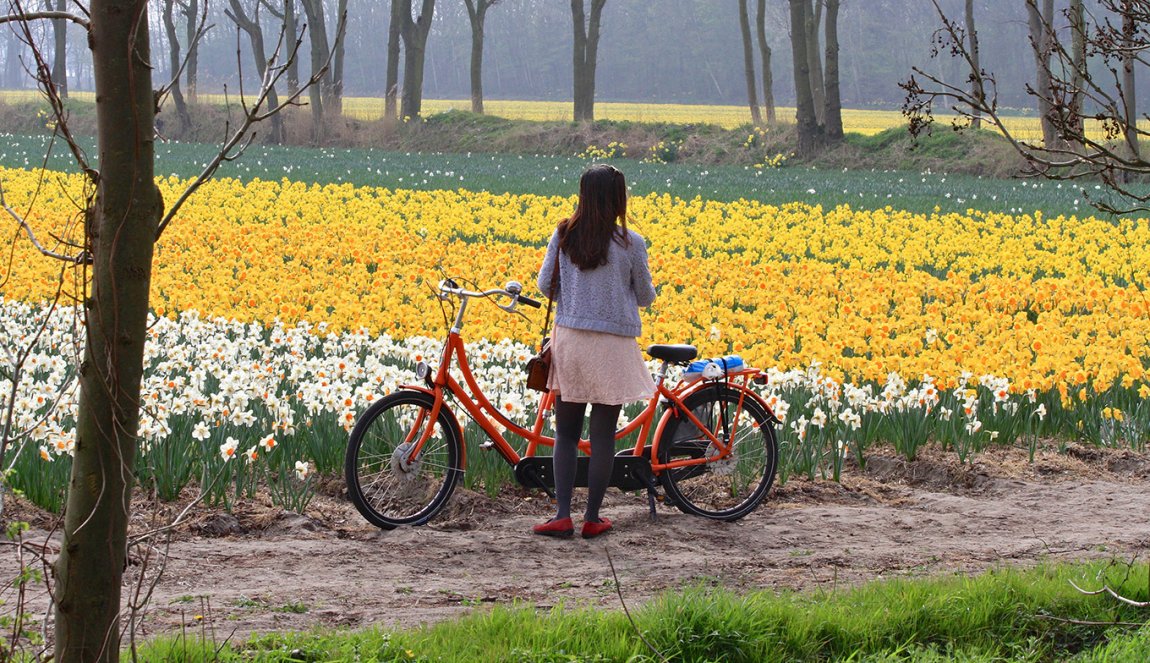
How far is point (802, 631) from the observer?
4211 millimetres

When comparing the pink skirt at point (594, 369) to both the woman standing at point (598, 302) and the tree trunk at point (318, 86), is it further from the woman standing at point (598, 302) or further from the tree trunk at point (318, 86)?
the tree trunk at point (318, 86)

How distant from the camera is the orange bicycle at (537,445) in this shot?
548cm

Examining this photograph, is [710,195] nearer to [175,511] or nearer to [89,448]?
[175,511]

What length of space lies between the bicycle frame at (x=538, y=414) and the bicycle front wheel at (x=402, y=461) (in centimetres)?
4

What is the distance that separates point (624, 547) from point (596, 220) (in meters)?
1.32

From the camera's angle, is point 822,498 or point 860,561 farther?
point 822,498

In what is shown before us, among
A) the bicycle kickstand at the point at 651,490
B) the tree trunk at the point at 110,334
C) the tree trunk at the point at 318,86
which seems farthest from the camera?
the tree trunk at the point at 318,86

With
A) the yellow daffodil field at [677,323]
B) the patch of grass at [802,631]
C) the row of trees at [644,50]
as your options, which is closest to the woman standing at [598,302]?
the yellow daffodil field at [677,323]

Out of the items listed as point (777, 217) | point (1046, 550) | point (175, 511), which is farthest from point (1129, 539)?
point (777, 217)

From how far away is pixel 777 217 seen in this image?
59.6ft

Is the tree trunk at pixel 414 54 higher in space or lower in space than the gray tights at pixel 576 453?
higher

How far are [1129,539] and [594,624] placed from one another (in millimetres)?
2653

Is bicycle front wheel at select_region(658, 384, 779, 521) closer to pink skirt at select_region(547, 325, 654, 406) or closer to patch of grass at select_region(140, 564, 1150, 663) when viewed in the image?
pink skirt at select_region(547, 325, 654, 406)

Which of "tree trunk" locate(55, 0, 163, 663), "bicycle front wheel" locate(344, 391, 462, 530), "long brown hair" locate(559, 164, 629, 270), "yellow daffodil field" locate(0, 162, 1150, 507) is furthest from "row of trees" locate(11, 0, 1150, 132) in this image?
"tree trunk" locate(55, 0, 163, 663)
